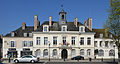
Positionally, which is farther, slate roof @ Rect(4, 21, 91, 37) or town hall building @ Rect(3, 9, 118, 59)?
slate roof @ Rect(4, 21, 91, 37)

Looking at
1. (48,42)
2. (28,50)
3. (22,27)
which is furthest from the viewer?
(22,27)

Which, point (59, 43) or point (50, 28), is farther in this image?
point (50, 28)

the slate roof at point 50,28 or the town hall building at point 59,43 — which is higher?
the slate roof at point 50,28

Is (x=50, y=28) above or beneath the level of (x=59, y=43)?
above

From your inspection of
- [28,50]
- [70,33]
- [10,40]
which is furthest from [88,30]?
[10,40]

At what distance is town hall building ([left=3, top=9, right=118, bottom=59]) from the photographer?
46.8 metres

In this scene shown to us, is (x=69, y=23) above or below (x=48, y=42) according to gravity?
above

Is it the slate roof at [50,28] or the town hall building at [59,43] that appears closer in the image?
the town hall building at [59,43]

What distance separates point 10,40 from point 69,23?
16043mm

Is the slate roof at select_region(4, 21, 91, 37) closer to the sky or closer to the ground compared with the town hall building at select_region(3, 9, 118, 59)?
closer to the sky

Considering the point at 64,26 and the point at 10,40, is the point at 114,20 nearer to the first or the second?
the point at 64,26

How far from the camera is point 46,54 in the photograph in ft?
154

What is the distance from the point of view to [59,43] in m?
46.9

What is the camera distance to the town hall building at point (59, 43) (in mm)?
46781
